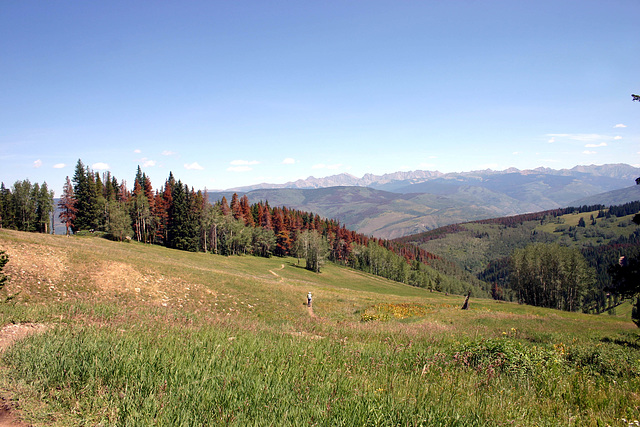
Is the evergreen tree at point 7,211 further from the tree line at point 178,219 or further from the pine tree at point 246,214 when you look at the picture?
the pine tree at point 246,214

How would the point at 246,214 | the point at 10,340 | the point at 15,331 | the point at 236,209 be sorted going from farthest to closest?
the point at 246,214
the point at 236,209
the point at 15,331
the point at 10,340

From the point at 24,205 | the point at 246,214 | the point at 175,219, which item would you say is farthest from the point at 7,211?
the point at 246,214

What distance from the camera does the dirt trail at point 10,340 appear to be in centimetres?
337

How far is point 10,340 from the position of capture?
17.9 feet

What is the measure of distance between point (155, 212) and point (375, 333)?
8550 centimetres

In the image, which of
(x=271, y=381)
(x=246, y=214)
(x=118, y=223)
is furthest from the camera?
(x=246, y=214)

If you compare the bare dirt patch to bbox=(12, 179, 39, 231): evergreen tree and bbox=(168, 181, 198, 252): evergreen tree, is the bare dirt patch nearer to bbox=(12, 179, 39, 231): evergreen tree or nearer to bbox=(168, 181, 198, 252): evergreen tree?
bbox=(168, 181, 198, 252): evergreen tree

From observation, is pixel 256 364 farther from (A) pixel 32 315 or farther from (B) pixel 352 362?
(A) pixel 32 315

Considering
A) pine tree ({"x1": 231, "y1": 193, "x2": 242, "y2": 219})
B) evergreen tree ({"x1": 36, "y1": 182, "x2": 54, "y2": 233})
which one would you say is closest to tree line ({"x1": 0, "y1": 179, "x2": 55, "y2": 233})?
evergreen tree ({"x1": 36, "y1": 182, "x2": 54, "y2": 233})

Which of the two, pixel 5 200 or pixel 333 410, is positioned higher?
pixel 5 200

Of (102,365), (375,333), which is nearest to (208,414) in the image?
(102,365)

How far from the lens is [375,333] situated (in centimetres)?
1111

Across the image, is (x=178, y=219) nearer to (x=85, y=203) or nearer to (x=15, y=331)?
(x=85, y=203)

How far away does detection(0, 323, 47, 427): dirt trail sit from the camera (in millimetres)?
3368
